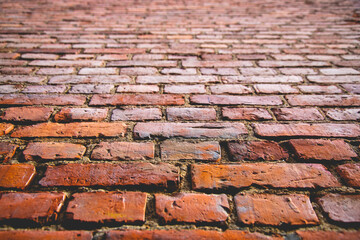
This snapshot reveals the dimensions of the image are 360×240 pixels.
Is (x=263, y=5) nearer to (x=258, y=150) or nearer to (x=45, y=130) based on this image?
(x=258, y=150)

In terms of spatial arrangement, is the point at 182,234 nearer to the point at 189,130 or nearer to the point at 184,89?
the point at 189,130

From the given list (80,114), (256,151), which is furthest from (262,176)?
(80,114)

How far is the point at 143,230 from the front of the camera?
17.5 inches

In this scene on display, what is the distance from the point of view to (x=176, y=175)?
539 mm

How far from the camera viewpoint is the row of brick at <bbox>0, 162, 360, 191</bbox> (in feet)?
1.71

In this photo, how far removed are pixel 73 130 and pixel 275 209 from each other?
2.17ft

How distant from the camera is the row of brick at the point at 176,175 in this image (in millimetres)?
521

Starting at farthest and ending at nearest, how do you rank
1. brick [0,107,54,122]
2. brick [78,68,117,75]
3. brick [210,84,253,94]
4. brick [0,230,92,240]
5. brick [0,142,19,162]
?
1. brick [78,68,117,75]
2. brick [210,84,253,94]
3. brick [0,107,54,122]
4. brick [0,142,19,162]
5. brick [0,230,92,240]

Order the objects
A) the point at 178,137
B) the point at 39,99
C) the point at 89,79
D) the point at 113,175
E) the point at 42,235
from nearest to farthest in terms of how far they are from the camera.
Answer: the point at 42,235
the point at 113,175
the point at 178,137
the point at 39,99
the point at 89,79

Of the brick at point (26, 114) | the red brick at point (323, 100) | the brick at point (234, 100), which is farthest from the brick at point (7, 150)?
the red brick at point (323, 100)

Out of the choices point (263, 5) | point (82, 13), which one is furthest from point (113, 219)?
point (263, 5)

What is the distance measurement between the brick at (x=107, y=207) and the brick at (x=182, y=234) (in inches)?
1.1

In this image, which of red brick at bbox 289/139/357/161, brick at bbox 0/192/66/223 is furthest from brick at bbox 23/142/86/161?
red brick at bbox 289/139/357/161

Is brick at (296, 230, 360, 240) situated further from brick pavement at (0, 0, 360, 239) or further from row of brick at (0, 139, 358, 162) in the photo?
row of brick at (0, 139, 358, 162)
